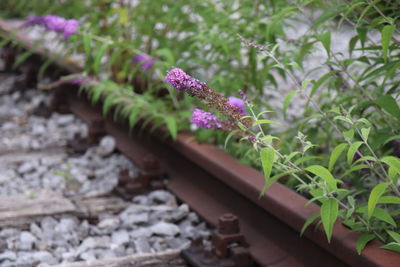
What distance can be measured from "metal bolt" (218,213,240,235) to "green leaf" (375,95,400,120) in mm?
789

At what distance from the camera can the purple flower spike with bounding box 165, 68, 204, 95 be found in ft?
6.44

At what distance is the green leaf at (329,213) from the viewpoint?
218 centimetres

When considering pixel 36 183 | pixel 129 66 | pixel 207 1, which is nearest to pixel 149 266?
pixel 36 183

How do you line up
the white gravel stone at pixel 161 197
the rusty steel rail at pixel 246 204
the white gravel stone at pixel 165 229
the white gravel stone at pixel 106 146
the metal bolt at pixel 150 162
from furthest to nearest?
the white gravel stone at pixel 106 146 < the metal bolt at pixel 150 162 < the white gravel stone at pixel 161 197 < the white gravel stone at pixel 165 229 < the rusty steel rail at pixel 246 204

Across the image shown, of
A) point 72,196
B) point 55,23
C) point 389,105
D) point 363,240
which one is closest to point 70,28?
point 55,23

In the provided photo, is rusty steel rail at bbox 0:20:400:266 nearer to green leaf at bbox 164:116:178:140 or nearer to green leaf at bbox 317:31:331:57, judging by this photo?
green leaf at bbox 164:116:178:140

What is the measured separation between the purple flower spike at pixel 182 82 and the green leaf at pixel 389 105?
89 cm

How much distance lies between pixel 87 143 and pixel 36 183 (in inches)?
32.3

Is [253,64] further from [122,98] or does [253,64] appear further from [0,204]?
[0,204]

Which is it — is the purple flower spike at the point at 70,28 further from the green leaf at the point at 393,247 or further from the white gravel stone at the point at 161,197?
the green leaf at the point at 393,247

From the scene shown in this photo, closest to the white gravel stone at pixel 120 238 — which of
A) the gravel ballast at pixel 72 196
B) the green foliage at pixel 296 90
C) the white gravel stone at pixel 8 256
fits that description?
the gravel ballast at pixel 72 196

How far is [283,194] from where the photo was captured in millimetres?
2840

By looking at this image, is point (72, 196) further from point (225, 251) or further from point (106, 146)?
point (225, 251)

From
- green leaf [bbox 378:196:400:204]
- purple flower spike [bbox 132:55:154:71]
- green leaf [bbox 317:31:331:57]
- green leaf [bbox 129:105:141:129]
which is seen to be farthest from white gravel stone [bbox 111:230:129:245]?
Answer: green leaf [bbox 378:196:400:204]
